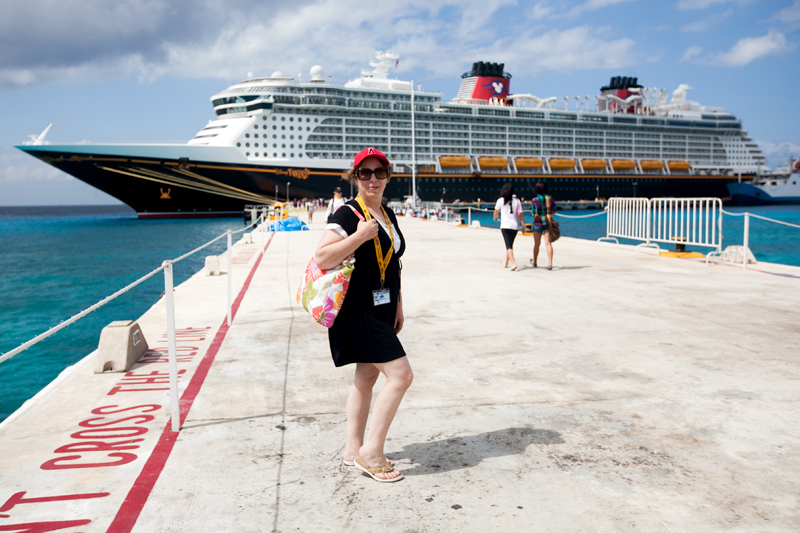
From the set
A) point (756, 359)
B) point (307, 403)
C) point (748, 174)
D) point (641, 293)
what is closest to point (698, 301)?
point (641, 293)

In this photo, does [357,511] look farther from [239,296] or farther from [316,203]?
[316,203]

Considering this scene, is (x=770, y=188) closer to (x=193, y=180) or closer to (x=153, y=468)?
(x=193, y=180)

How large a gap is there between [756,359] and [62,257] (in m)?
31.2

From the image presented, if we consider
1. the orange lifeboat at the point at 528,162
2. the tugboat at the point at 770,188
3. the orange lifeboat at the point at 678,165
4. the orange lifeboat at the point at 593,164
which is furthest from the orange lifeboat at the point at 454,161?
the tugboat at the point at 770,188

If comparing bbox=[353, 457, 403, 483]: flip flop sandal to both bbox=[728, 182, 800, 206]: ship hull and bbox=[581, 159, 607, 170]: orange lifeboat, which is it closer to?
bbox=[581, 159, 607, 170]: orange lifeboat

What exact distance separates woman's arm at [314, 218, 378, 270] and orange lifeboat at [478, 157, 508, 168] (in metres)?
67.7

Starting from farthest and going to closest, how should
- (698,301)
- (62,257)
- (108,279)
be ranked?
(62,257), (108,279), (698,301)

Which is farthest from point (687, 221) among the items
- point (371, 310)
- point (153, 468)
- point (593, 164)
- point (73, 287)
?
point (593, 164)

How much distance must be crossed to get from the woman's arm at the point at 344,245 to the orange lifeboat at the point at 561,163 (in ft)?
243

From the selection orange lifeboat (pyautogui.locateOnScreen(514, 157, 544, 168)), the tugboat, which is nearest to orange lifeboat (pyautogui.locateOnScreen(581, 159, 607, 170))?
orange lifeboat (pyautogui.locateOnScreen(514, 157, 544, 168))

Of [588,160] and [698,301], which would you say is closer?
[698,301]

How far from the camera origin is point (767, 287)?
8.85 meters

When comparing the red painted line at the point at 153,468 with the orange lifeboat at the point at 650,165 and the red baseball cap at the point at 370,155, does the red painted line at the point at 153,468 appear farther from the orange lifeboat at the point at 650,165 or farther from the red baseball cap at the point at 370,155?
the orange lifeboat at the point at 650,165

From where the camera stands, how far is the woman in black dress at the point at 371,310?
9.71ft
